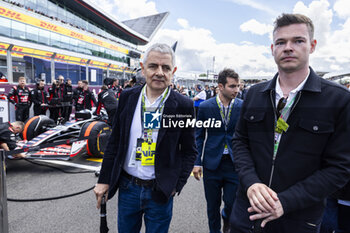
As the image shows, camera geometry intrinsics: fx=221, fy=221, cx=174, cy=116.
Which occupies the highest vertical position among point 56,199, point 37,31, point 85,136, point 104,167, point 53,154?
point 37,31

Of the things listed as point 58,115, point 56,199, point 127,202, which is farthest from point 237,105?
point 58,115

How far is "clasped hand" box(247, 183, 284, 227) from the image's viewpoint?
1.07m

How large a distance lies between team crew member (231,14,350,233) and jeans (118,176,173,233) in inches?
18.9

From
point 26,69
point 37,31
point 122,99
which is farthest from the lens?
point 37,31

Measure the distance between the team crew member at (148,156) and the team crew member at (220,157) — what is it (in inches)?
→ 27.8

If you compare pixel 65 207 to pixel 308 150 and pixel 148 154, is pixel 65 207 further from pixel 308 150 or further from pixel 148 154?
pixel 308 150

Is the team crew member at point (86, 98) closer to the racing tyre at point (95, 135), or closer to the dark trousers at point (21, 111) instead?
the dark trousers at point (21, 111)

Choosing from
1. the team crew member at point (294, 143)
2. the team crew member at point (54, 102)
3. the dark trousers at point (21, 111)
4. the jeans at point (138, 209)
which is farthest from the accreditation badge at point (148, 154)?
the team crew member at point (54, 102)

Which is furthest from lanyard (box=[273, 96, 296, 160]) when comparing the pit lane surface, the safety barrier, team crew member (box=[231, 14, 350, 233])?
the safety barrier

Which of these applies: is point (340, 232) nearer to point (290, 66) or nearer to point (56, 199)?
point (290, 66)

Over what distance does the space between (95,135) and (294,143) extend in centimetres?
413

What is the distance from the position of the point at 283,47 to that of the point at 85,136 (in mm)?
4179

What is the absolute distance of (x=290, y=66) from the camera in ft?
3.87

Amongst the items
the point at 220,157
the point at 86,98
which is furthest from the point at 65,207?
the point at 86,98
